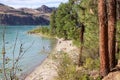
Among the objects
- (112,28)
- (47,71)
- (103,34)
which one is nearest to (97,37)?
(112,28)

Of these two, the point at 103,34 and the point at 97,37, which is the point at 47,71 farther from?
the point at 103,34

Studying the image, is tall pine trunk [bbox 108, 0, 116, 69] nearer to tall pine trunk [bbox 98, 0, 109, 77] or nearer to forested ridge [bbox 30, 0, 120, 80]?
forested ridge [bbox 30, 0, 120, 80]

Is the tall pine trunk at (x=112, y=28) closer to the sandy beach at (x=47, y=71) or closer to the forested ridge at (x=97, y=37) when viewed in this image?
the forested ridge at (x=97, y=37)

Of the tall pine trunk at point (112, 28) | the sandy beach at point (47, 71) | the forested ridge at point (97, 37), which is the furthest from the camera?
the sandy beach at point (47, 71)

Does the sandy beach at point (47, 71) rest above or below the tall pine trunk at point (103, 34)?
below

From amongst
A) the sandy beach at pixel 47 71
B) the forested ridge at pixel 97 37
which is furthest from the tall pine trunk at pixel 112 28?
the sandy beach at pixel 47 71

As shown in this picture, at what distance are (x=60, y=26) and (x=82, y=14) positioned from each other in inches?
2261

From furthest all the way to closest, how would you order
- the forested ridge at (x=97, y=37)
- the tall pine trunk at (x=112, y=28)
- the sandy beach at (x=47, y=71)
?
1. the sandy beach at (x=47, y=71)
2. the tall pine trunk at (x=112, y=28)
3. the forested ridge at (x=97, y=37)

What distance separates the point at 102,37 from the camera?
18.9m

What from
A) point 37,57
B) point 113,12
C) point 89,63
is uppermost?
point 113,12

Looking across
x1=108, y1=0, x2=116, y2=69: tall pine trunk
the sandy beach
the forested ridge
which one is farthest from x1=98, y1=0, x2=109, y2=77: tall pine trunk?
the sandy beach

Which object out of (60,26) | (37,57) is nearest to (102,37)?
(37,57)

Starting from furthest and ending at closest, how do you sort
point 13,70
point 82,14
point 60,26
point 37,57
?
point 60,26 < point 37,57 < point 82,14 < point 13,70

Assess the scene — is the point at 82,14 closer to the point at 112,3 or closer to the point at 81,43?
the point at 81,43
